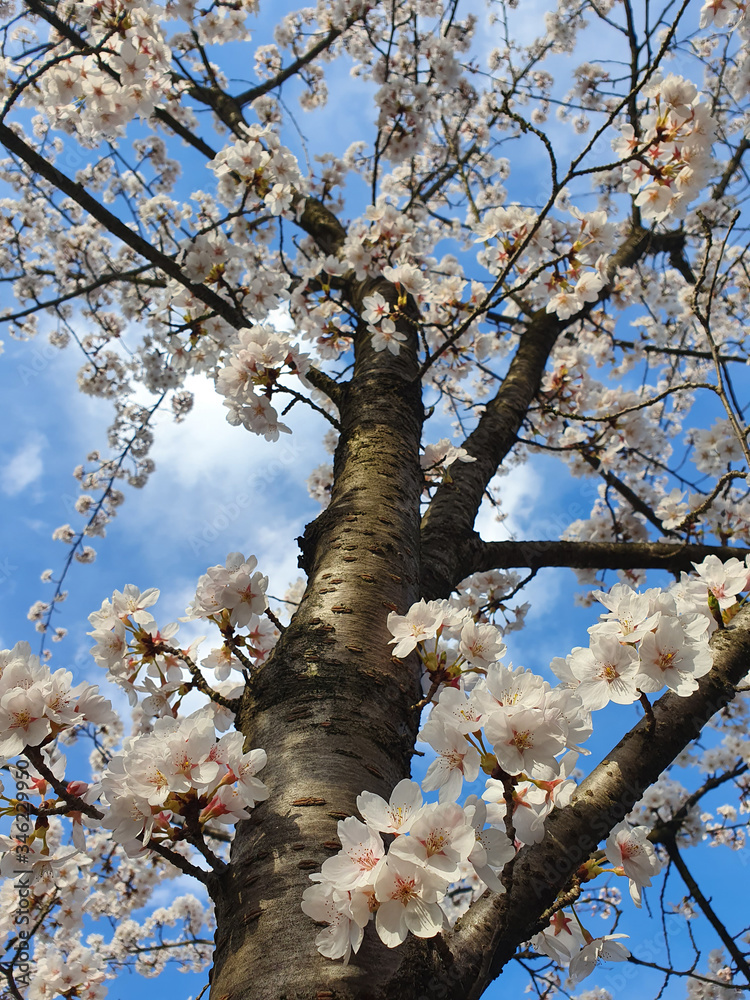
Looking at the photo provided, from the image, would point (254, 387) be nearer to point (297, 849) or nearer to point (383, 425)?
point (383, 425)

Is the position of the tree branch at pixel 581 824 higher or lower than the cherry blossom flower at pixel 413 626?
lower

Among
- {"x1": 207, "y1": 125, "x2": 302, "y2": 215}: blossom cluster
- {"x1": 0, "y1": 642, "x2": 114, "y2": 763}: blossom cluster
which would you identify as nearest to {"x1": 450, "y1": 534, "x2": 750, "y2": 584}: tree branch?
{"x1": 0, "y1": 642, "x2": 114, "y2": 763}: blossom cluster

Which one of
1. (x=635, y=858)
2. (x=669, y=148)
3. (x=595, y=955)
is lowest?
(x=595, y=955)

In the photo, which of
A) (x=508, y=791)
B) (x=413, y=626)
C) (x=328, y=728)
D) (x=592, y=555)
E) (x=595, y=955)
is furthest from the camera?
(x=592, y=555)

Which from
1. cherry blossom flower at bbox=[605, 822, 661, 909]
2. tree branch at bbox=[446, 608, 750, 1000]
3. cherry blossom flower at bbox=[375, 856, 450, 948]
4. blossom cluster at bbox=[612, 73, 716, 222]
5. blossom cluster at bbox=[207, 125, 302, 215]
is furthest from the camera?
blossom cluster at bbox=[207, 125, 302, 215]

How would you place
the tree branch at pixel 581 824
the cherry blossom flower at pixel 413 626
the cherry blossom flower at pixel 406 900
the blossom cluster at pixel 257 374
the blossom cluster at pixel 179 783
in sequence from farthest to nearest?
1. the blossom cluster at pixel 257 374
2. the cherry blossom flower at pixel 413 626
3. the blossom cluster at pixel 179 783
4. the tree branch at pixel 581 824
5. the cherry blossom flower at pixel 406 900

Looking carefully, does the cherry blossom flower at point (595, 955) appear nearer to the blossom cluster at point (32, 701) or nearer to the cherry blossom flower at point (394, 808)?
the cherry blossom flower at point (394, 808)

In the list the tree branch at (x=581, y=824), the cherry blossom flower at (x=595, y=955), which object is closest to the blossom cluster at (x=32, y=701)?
the tree branch at (x=581, y=824)

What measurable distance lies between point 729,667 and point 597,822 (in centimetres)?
40

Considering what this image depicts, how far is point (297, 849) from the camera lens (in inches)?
38.3

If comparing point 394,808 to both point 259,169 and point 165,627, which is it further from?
point 259,169

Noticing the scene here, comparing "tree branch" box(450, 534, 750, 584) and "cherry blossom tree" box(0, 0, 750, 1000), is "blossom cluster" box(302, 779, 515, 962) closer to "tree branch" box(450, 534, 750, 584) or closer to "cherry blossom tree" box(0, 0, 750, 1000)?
"cherry blossom tree" box(0, 0, 750, 1000)

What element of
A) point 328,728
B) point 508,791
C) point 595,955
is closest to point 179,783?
point 328,728

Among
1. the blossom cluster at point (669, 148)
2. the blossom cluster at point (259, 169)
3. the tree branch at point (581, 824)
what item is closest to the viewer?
the tree branch at point (581, 824)
